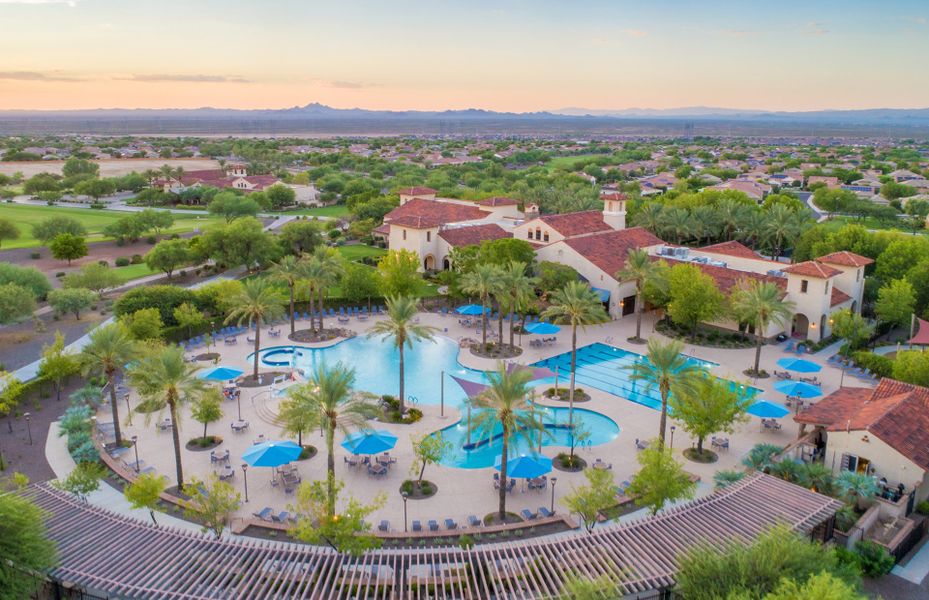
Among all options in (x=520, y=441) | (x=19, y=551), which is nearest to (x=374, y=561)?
(x=19, y=551)

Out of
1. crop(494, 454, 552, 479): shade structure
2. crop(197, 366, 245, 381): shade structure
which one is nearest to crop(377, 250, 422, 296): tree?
crop(197, 366, 245, 381): shade structure

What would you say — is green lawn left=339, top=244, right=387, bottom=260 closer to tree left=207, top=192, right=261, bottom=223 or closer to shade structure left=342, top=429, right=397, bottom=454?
tree left=207, top=192, right=261, bottom=223

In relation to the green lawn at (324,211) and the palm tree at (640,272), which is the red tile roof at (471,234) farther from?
the green lawn at (324,211)

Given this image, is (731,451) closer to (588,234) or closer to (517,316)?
(517,316)

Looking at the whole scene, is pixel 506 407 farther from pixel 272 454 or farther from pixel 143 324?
pixel 143 324

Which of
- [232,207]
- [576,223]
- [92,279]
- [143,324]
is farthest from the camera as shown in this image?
[232,207]

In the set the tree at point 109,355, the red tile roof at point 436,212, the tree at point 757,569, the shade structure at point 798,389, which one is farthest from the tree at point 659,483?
the red tile roof at point 436,212
